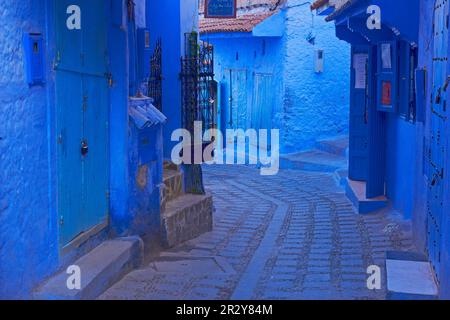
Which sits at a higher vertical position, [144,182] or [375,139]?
[375,139]

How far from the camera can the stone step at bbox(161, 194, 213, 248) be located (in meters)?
7.89

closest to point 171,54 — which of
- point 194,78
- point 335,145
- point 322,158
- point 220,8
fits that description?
point 194,78

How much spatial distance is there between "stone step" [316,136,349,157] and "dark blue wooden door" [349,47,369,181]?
4026 millimetres

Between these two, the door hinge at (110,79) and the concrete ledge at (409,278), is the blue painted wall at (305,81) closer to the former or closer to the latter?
the door hinge at (110,79)

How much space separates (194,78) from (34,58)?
556 cm

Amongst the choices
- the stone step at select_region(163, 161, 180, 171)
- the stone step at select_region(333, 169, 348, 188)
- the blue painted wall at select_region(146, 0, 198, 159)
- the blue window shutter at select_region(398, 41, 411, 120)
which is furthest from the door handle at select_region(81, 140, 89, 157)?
the stone step at select_region(333, 169, 348, 188)

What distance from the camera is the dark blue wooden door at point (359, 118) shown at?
1126 centimetres

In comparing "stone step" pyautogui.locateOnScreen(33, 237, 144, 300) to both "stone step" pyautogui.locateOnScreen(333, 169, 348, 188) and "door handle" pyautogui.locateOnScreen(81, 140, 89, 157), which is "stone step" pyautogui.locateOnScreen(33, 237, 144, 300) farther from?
"stone step" pyautogui.locateOnScreen(333, 169, 348, 188)

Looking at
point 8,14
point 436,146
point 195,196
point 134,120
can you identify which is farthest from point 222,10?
point 8,14

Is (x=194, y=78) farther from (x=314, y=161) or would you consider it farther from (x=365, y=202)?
(x=314, y=161)

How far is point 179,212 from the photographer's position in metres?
8.20
